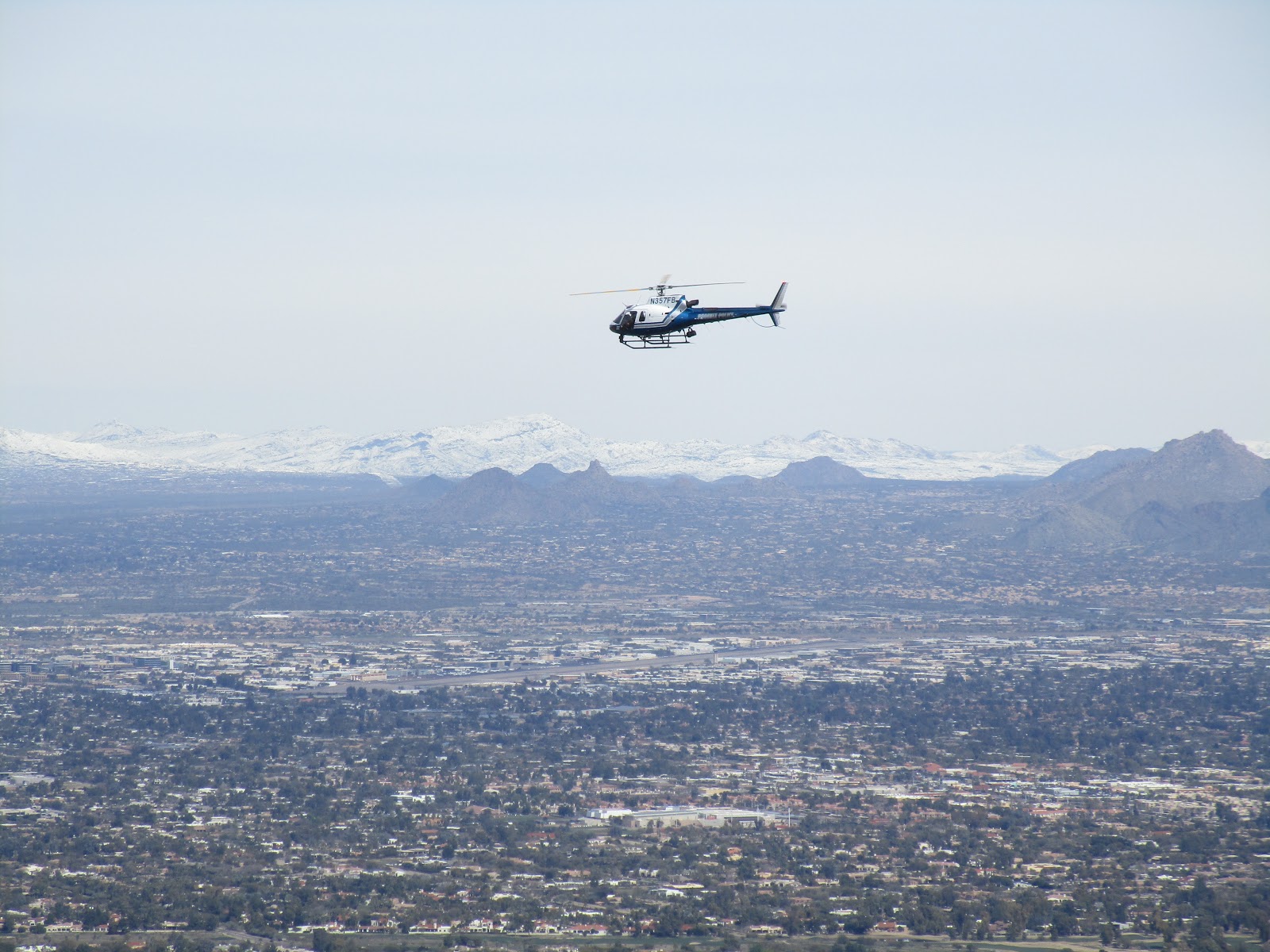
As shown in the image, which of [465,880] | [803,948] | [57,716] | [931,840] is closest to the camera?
[803,948]

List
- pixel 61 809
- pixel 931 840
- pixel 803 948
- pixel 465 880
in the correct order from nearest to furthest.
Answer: pixel 803 948 < pixel 465 880 < pixel 931 840 < pixel 61 809

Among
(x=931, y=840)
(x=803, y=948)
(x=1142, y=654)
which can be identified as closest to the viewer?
(x=803, y=948)

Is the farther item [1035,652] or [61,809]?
[1035,652]

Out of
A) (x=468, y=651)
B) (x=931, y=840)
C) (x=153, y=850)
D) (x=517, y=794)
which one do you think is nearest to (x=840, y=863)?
(x=931, y=840)

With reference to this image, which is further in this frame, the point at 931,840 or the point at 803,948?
the point at 931,840

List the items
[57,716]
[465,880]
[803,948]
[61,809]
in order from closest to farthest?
1. [803,948]
2. [465,880]
3. [61,809]
4. [57,716]

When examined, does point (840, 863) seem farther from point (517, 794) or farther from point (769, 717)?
point (769, 717)

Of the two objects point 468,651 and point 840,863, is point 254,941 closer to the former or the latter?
point 840,863

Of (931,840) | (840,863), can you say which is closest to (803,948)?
(840,863)
